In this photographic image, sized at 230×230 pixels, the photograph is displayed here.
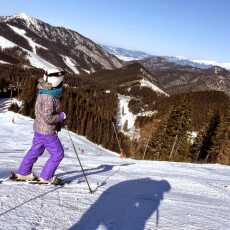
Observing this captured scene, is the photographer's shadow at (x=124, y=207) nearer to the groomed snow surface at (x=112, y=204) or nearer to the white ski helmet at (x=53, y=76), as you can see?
the groomed snow surface at (x=112, y=204)

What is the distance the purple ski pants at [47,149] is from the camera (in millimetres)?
8625

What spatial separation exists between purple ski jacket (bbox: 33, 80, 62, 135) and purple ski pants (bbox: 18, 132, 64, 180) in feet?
0.42

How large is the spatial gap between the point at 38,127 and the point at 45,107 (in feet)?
1.53

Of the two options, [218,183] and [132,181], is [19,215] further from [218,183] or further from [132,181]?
[218,183]

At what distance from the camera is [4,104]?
111 meters

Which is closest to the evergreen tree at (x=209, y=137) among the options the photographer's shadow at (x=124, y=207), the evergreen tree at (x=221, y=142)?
the evergreen tree at (x=221, y=142)

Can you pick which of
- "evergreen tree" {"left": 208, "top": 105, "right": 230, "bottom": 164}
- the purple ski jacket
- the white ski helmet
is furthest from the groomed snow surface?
"evergreen tree" {"left": 208, "top": 105, "right": 230, "bottom": 164}

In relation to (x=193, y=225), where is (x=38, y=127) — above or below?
above

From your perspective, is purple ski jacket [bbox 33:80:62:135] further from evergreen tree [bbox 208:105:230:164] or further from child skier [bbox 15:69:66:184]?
evergreen tree [bbox 208:105:230:164]

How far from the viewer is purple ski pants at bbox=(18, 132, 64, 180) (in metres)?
8.62

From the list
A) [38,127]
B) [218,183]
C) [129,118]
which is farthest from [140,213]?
[129,118]

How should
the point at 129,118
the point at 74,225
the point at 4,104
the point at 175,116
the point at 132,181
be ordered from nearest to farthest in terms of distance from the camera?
the point at 74,225
the point at 132,181
the point at 175,116
the point at 4,104
the point at 129,118

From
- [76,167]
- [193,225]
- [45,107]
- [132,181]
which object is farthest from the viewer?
[76,167]

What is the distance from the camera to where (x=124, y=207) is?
7.71 m
